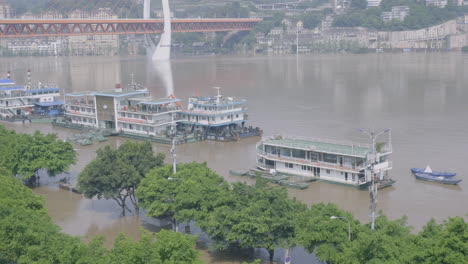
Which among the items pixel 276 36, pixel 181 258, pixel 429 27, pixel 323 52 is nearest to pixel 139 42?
pixel 276 36

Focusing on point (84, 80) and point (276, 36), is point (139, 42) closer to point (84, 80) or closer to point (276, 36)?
point (276, 36)

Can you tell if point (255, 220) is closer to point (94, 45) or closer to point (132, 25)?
point (132, 25)

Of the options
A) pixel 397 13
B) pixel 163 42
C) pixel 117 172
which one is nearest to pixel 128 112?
pixel 117 172

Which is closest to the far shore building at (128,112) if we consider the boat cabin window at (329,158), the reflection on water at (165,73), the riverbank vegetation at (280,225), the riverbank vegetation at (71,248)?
the boat cabin window at (329,158)

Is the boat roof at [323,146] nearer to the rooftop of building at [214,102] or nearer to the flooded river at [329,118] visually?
the flooded river at [329,118]

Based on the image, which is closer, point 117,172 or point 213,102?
point 117,172

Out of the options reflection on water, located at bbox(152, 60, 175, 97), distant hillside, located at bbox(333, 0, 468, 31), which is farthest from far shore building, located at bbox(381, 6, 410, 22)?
reflection on water, located at bbox(152, 60, 175, 97)
